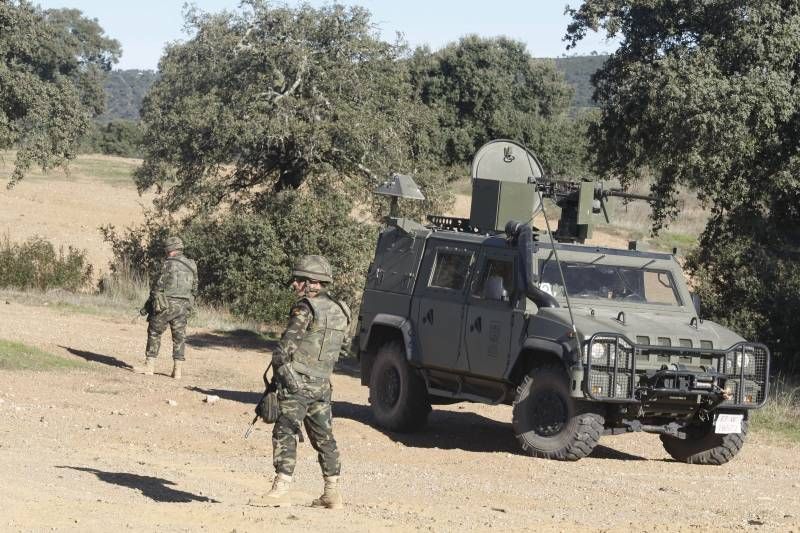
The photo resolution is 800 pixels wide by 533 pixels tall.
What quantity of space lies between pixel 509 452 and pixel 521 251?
189 cm

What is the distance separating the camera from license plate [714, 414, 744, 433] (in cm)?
1185

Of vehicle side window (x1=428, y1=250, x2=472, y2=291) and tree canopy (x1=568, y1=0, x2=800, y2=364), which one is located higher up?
tree canopy (x1=568, y1=0, x2=800, y2=364)

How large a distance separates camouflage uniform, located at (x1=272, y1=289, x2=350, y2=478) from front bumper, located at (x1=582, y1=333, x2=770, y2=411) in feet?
9.67

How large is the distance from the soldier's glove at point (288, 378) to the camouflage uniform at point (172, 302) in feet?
26.1

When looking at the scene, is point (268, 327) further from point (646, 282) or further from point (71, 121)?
point (646, 282)

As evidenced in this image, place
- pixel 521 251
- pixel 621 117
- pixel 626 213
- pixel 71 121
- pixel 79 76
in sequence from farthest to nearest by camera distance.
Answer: pixel 79 76 → pixel 626 213 → pixel 71 121 → pixel 621 117 → pixel 521 251

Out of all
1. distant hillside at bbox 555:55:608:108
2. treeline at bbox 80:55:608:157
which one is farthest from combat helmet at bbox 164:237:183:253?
distant hillside at bbox 555:55:608:108

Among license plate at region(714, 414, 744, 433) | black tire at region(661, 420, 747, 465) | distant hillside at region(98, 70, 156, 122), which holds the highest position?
distant hillside at region(98, 70, 156, 122)

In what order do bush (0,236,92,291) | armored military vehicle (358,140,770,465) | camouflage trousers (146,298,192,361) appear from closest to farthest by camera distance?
armored military vehicle (358,140,770,465) < camouflage trousers (146,298,192,361) < bush (0,236,92,291)

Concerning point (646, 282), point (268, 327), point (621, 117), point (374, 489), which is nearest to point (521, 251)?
point (646, 282)

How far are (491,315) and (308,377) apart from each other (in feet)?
12.4

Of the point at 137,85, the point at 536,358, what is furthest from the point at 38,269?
the point at 137,85

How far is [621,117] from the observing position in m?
19.8

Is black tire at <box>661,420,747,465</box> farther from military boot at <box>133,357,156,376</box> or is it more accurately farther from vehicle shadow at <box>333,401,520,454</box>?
military boot at <box>133,357,156,376</box>
